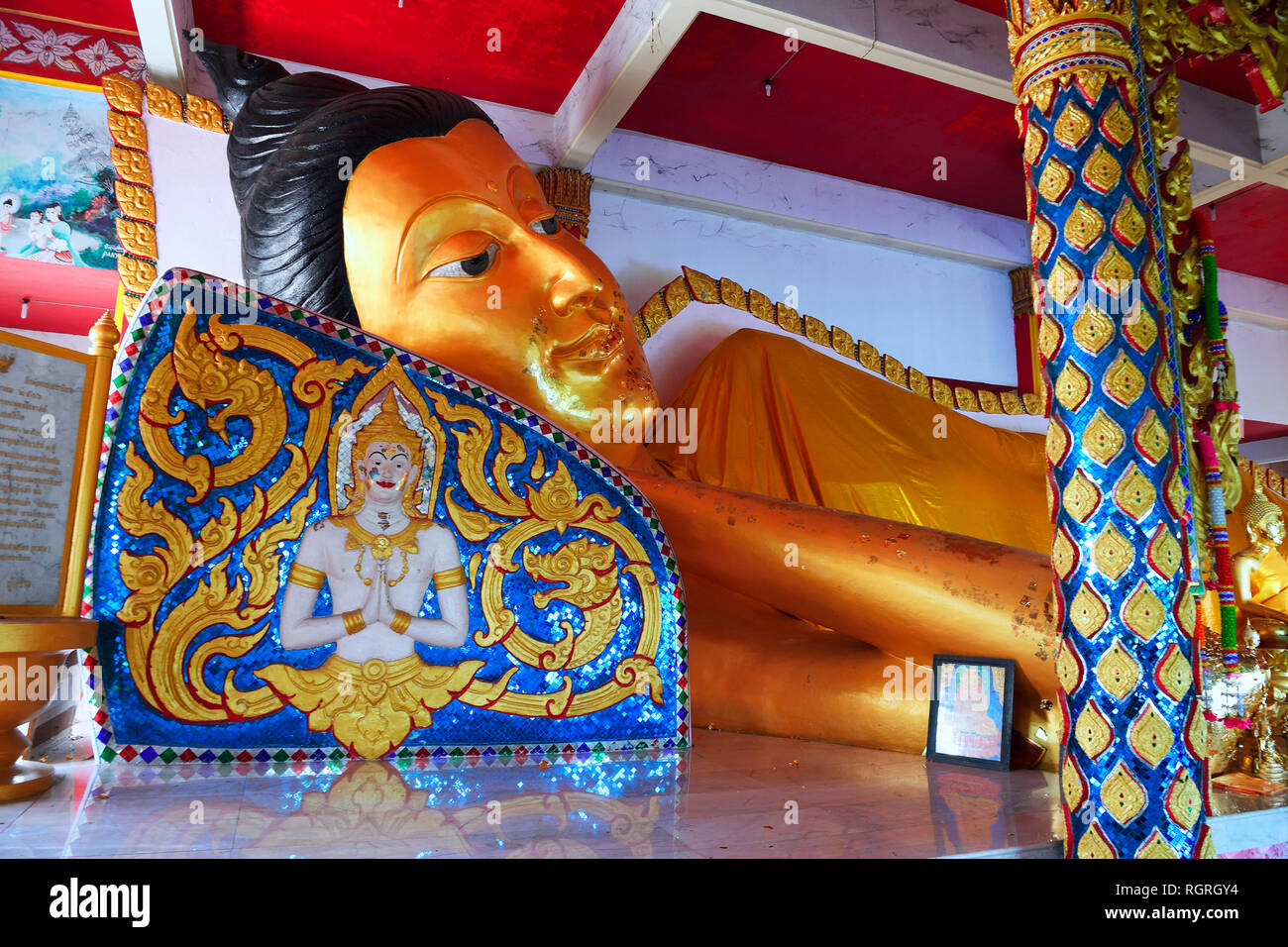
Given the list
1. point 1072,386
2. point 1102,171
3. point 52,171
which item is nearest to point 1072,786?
point 1072,386

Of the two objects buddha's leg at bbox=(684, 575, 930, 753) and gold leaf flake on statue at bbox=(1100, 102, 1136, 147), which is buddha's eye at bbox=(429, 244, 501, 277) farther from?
gold leaf flake on statue at bbox=(1100, 102, 1136, 147)

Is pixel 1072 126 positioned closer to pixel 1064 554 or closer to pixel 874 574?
pixel 1064 554

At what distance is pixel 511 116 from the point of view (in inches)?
152

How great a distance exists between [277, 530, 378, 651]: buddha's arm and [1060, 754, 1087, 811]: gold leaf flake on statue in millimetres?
1376

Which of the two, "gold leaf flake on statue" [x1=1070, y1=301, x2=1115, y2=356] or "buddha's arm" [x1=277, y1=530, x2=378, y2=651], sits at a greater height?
"gold leaf flake on statue" [x1=1070, y1=301, x2=1115, y2=356]

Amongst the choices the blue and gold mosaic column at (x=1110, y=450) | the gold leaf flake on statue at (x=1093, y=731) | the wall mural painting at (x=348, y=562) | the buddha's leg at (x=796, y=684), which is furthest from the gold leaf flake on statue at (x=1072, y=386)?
the wall mural painting at (x=348, y=562)

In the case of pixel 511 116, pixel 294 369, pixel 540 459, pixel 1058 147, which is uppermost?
pixel 511 116

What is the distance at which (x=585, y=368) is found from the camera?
2559 mm

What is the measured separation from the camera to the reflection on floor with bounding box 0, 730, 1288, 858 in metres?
1.25

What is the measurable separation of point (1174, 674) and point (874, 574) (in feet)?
2.42

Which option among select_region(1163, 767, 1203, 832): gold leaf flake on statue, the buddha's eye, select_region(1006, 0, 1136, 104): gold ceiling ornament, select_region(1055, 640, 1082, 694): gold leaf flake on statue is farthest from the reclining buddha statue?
select_region(1006, 0, 1136, 104): gold ceiling ornament
